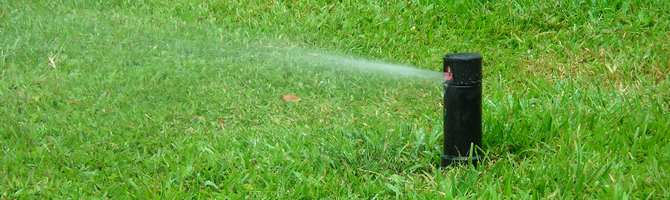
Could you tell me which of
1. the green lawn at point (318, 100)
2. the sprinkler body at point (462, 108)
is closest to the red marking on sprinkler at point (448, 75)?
the sprinkler body at point (462, 108)

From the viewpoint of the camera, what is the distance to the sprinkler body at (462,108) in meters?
3.17

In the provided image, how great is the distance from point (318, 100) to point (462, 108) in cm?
140

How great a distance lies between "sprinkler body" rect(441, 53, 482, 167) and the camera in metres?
3.17

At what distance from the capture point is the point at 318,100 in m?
4.59

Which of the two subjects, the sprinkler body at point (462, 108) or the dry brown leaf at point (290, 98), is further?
the dry brown leaf at point (290, 98)

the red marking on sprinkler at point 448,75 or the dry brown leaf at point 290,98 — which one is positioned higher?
the red marking on sprinkler at point 448,75

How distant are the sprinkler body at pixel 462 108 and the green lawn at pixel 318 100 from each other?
0.08 meters

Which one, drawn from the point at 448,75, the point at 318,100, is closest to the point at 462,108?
the point at 448,75

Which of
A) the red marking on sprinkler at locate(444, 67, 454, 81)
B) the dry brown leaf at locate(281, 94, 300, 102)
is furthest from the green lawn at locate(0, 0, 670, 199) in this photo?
the red marking on sprinkler at locate(444, 67, 454, 81)

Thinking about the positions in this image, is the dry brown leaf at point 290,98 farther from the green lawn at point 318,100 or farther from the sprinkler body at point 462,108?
the sprinkler body at point 462,108

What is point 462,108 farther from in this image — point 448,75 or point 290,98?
point 290,98

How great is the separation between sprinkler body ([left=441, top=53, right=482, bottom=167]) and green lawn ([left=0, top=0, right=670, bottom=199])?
76 mm

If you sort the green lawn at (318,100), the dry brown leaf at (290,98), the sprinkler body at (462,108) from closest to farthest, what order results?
the sprinkler body at (462,108)
the green lawn at (318,100)
the dry brown leaf at (290,98)

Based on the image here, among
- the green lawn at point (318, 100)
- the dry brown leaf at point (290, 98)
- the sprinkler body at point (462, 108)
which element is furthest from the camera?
the dry brown leaf at point (290, 98)
